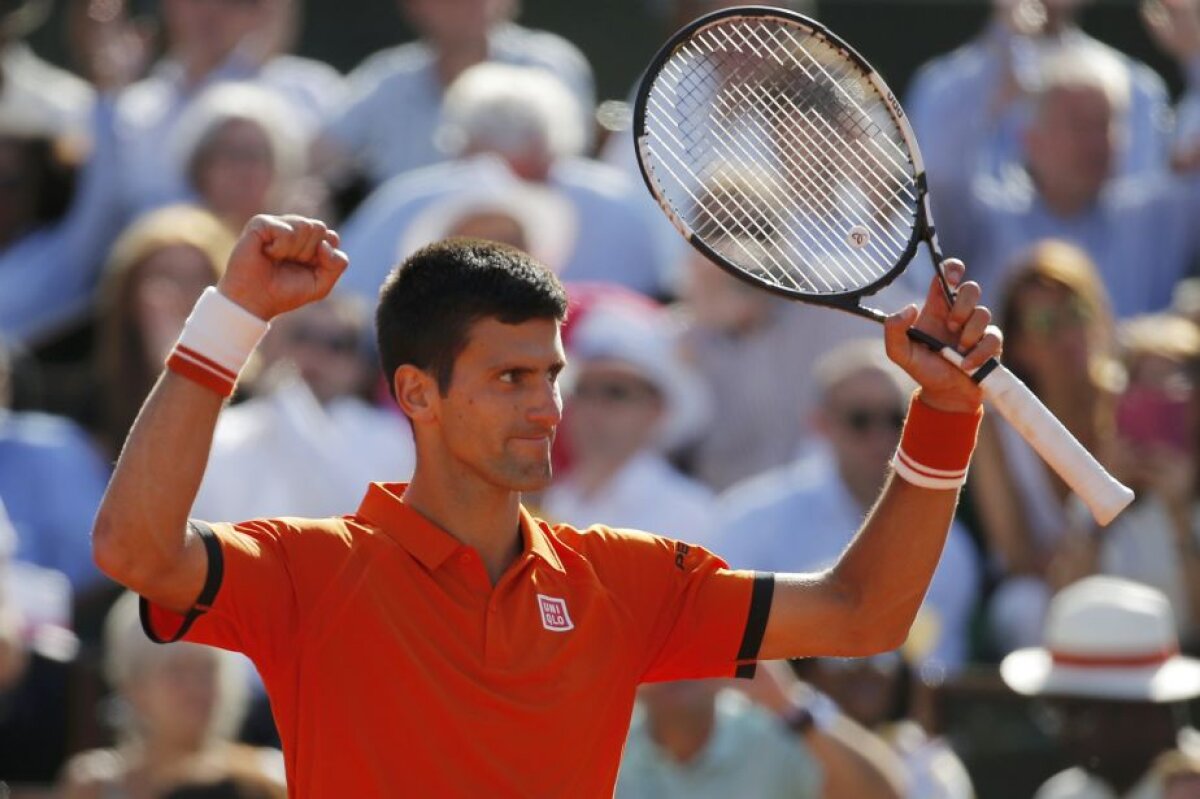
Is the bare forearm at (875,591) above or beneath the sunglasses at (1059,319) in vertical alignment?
above

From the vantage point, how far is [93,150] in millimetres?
8367

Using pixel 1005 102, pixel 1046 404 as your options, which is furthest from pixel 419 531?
pixel 1005 102

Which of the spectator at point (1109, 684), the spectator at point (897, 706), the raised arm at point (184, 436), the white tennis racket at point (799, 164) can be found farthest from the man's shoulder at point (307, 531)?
the spectator at point (1109, 684)

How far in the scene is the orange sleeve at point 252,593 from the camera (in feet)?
10.8

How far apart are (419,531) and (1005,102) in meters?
5.09

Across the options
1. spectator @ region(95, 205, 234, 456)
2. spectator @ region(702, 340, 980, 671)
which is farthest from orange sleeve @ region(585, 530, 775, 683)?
spectator @ region(95, 205, 234, 456)

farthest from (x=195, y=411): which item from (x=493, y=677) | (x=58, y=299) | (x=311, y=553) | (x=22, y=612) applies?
(x=58, y=299)

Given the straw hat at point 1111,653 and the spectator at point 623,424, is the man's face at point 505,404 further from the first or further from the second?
the spectator at point 623,424

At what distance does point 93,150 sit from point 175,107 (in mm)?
455

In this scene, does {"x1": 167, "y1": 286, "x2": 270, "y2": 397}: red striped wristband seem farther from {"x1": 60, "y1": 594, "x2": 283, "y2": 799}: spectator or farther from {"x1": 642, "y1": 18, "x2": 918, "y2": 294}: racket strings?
{"x1": 60, "y1": 594, "x2": 283, "y2": 799}: spectator

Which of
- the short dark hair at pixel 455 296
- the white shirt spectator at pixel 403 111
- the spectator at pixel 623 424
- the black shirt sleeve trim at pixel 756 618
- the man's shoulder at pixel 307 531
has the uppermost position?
the short dark hair at pixel 455 296

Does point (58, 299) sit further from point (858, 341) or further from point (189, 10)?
point (858, 341)

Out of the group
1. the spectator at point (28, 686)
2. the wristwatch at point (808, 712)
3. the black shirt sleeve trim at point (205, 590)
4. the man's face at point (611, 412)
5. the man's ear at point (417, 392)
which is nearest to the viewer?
the black shirt sleeve trim at point (205, 590)

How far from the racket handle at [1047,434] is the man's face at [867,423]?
3157mm
